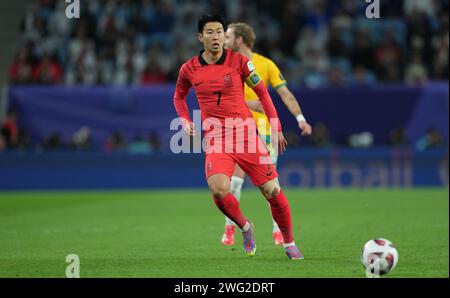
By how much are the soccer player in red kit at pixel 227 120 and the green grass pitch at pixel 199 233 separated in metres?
0.60

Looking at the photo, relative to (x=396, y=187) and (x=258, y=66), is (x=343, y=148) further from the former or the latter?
(x=258, y=66)

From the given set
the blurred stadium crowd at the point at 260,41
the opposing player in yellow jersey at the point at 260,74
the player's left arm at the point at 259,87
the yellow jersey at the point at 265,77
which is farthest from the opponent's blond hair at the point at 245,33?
the blurred stadium crowd at the point at 260,41

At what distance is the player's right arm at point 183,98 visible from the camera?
31.3 ft

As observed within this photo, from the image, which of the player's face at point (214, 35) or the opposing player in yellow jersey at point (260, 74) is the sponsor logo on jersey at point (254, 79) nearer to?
the player's face at point (214, 35)

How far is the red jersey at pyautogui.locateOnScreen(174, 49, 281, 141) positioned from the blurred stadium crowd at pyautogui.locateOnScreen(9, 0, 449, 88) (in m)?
12.2

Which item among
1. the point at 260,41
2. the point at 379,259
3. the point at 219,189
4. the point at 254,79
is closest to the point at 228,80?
the point at 254,79

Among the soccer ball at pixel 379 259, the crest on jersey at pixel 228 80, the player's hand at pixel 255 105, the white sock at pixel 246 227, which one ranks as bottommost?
the soccer ball at pixel 379 259

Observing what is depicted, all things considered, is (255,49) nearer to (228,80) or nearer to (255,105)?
(255,105)

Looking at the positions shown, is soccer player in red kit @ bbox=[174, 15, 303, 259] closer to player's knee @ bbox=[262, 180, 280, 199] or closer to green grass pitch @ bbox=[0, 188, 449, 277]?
player's knee @ bbox=[262, 180, 280, 199]

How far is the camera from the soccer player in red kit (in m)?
9.37

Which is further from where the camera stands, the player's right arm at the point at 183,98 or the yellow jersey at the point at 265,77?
the yellow jersey at the point at 265,77
